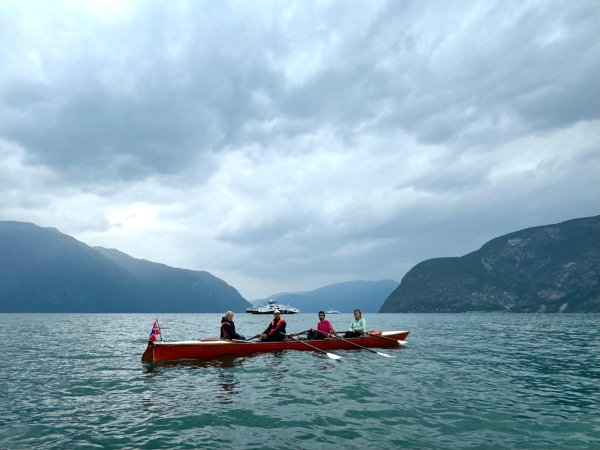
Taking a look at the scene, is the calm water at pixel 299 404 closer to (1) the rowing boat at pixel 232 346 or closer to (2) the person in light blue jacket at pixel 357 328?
(1) the rowing boat at pixel 232 346

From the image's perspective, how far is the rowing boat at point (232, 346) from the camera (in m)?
20.2

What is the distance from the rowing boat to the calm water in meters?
0.99

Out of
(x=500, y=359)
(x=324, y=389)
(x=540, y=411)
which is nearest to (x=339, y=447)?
(x=324, y=389)

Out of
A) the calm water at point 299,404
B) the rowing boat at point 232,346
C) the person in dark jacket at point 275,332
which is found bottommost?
the calm water at point 299,404

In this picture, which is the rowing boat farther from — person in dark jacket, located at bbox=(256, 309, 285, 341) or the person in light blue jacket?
the person in light blue jacket

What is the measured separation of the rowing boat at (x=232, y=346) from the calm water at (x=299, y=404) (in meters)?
0.99

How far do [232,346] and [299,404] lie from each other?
1067 cm

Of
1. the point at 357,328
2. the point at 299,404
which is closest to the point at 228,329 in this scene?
the point at 357,328

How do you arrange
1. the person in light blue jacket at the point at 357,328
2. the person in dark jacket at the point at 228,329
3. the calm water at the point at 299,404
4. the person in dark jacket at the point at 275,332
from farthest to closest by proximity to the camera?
1. the person in light blue jacket at the point at 357,328
2. the person in dark jacket at the point at 275,332
3. the person in dark jacket at the point at 228,329
4. the calm water at the point at 299,404

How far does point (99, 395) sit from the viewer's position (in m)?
13.2

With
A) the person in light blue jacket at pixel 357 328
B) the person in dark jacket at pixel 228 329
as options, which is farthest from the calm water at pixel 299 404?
the person in light blue jacket at pixel 357 328

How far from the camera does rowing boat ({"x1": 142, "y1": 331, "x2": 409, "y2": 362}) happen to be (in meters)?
20.2

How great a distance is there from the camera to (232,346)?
71.9 ft

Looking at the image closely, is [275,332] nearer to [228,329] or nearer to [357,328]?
[228,329]
